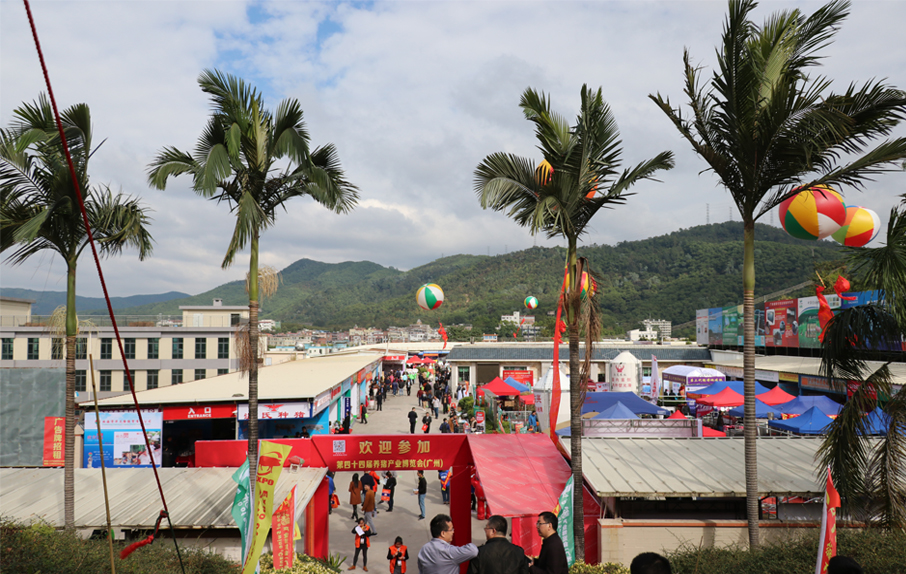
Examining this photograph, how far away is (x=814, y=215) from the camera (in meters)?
12.6

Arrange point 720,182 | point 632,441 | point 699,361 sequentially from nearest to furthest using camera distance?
point 720,182
point 632,441
point 699,361

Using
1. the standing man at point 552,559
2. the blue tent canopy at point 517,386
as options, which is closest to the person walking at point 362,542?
the standing man at point 552,559

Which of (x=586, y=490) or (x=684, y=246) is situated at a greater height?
(x=684, y=246)

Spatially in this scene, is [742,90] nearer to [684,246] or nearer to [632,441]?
[632,441]

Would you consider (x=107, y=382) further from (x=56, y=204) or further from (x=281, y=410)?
(x=56, y=204)

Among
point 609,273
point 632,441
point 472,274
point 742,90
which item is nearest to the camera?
point 742,90

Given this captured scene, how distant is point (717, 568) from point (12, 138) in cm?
1027

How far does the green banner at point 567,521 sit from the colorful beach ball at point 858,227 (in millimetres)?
11010

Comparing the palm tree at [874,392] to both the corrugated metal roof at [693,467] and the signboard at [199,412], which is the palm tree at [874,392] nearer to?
the corrugated metal roof at [693,467]

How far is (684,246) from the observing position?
Answer: 15225 centimetres

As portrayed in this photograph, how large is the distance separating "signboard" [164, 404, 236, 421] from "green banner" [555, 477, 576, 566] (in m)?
11.9

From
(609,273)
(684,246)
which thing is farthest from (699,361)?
(684,246)

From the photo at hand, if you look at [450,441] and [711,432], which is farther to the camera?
[711,432]

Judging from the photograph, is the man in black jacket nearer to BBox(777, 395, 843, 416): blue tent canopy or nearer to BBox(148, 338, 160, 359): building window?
BBox(777, 395, 843, 416): blue tent canopy
